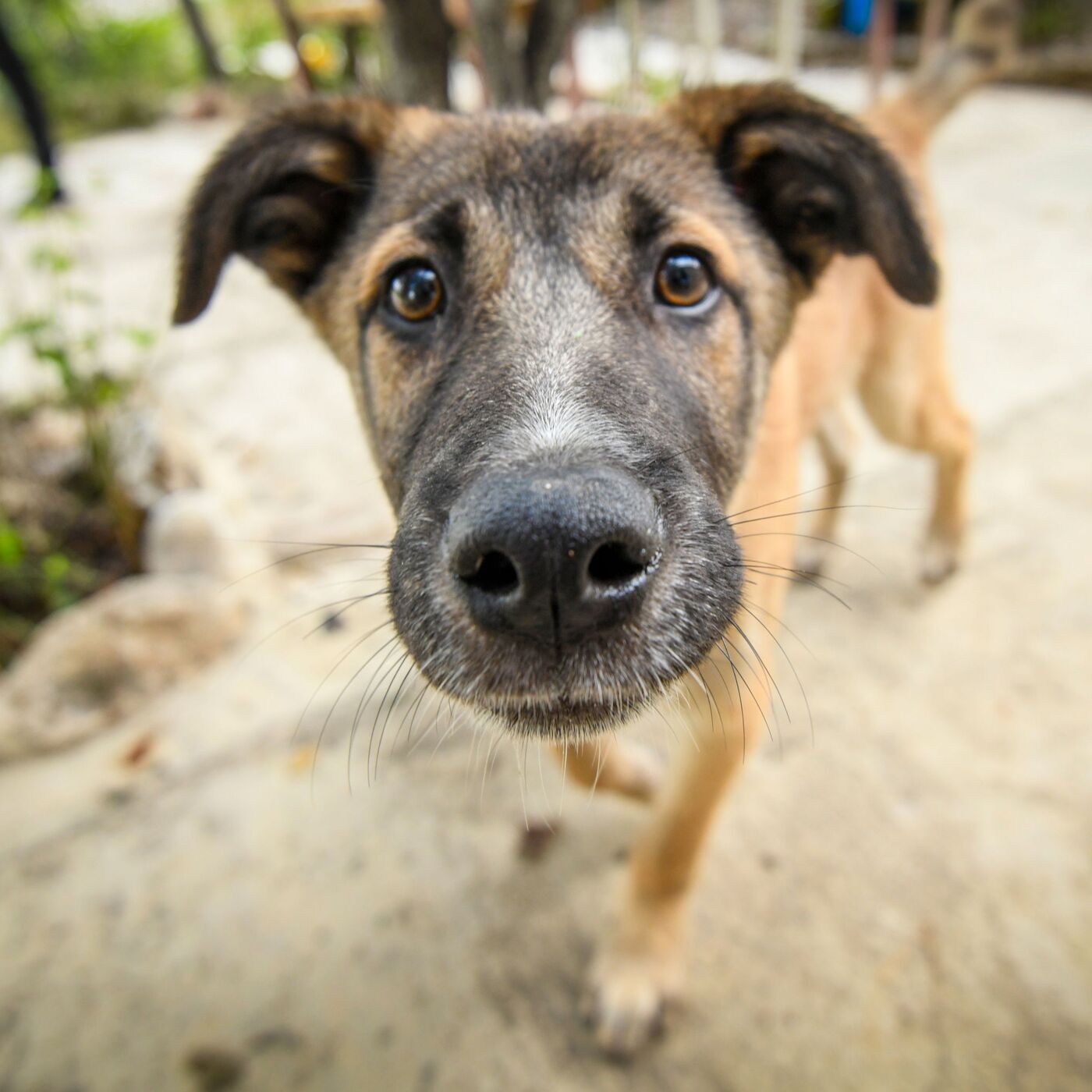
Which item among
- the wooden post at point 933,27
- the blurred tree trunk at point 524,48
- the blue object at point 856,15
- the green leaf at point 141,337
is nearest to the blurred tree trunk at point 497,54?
the blurred tree trunk at point 524,48

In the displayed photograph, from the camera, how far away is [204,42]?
12680mm

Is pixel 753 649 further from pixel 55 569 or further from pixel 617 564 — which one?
pixel 55 569

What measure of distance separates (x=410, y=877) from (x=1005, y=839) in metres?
2.04

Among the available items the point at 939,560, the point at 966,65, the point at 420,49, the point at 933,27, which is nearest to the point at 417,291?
the point at 420,49

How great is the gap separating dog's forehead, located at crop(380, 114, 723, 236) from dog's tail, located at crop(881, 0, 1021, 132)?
186 centimetres

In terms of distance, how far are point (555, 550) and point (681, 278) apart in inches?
42.3

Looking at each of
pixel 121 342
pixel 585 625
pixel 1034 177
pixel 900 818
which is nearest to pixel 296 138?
pixel 585 625

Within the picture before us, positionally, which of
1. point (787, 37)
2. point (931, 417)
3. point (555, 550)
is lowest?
point (931, 417)

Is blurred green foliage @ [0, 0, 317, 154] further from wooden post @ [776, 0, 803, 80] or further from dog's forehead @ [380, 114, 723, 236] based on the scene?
dog's forehead @ [380, 114, 723, 236]

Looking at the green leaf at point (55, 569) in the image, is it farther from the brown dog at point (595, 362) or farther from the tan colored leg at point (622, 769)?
the tan colored leg at point (622, 769)

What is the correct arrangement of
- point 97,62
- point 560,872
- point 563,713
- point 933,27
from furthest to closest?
point 97,62 < point 933,27 < point 560,872 < point 563,713

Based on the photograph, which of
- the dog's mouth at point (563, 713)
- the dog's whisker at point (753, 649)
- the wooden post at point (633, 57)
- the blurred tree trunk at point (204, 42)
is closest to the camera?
the dog's mouth at point (563, 713)

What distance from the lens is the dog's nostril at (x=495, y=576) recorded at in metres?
1.30

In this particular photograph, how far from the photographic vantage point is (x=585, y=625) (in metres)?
1.32
